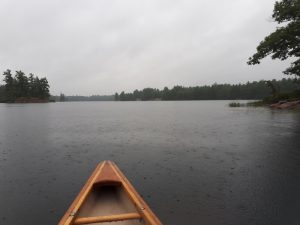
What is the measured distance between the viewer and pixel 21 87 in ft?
460

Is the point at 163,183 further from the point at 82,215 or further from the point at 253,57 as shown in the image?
the point at 253,57

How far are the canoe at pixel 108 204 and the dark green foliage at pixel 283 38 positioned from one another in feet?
114

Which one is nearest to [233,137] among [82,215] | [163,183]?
[163,183]

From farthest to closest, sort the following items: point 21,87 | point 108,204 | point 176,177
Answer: point 21,87 → point 176,177 → point 108,204

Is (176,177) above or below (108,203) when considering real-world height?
below

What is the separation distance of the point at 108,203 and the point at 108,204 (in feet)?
0.17

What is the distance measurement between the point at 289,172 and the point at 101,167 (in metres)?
7.01

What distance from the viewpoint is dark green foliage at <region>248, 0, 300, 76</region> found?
34531 mm

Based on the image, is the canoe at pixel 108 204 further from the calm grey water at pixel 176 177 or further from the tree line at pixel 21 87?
the tree line at pixel 21 87

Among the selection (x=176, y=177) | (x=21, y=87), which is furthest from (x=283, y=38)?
(x=21, y=87)

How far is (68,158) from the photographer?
12.7 meters

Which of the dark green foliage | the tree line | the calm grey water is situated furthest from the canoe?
the tree line

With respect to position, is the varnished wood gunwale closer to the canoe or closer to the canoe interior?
the canoe

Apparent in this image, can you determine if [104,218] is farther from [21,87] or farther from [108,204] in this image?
[21,87]
